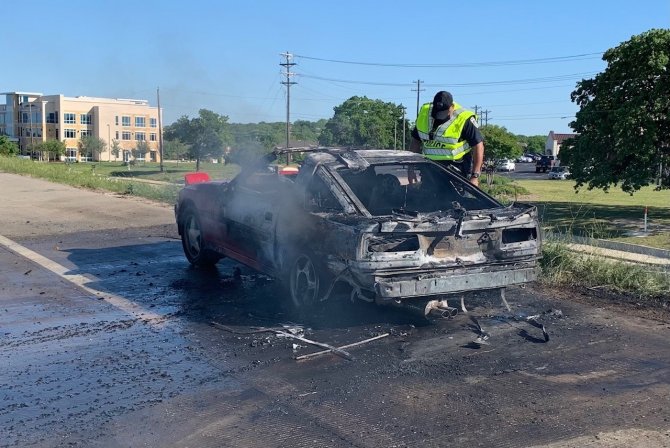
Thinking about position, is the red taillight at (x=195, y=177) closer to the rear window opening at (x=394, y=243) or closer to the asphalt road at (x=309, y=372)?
the asphalt road at (x=309, y=372)

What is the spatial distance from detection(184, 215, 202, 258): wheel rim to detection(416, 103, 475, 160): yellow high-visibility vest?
9.45 ft

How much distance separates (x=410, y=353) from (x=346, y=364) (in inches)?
21.0

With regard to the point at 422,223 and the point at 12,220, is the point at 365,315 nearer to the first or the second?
the point at 422,223

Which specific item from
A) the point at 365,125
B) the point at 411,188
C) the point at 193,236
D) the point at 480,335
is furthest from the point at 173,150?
the point at 480,335

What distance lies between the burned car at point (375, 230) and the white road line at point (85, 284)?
1.16m

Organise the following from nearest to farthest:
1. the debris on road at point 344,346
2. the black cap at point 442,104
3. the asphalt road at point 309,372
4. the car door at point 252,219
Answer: the asphalt road at point 309,372 < the debris on road at point 344,346 < the car door at point 252,219 < the black cap at point 442,104

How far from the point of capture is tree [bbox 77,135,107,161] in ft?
373

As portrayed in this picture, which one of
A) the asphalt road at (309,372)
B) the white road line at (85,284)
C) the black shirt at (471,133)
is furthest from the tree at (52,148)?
the black shirt at (471,133)

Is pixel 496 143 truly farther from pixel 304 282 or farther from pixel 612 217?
pixel 304 282

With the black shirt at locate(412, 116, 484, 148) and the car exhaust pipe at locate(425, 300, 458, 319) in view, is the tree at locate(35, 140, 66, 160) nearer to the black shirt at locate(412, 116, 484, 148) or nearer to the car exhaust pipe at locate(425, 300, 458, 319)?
the black shirt at locate(412, 116, 484, 148)

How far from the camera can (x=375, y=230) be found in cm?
555

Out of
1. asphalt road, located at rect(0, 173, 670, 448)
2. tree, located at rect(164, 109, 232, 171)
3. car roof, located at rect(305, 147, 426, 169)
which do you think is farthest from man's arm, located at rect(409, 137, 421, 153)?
tree, located at rect(164, 109, 232, 171)

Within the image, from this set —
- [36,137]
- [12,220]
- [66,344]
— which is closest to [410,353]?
[66,344]

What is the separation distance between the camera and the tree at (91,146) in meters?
114
